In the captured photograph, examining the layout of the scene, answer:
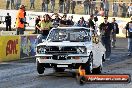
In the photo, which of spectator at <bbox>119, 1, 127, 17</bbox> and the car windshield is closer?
the car windshield

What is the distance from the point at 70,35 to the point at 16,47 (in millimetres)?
5708

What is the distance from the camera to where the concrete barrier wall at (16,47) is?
744 inches

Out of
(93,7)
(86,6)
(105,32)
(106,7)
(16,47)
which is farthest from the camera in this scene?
(86,6)

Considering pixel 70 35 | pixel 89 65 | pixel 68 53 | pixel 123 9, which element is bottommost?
pixel 89 65

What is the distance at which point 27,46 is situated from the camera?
823 inches

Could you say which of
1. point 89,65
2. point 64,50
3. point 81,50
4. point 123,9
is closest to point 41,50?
point 64,50

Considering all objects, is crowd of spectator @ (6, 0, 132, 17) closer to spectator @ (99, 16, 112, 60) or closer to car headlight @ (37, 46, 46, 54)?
spectator @ (99, 16, 112, 60)

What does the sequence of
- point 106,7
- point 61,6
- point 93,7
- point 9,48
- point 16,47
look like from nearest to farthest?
point 9,48 → point 16,47 → point 106,7 → point 93,7 → point 61,6

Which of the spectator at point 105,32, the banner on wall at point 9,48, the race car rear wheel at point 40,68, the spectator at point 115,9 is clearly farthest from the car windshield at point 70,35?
the spectator at point 115,9

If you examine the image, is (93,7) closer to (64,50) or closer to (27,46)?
(27,46)

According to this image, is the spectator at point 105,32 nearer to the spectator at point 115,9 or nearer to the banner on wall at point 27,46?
the banner on wall at point 27,46

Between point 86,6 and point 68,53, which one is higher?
point 86,6

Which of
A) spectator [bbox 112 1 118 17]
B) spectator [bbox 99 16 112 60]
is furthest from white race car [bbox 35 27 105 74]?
spectator [bbox 112 1 118 17]

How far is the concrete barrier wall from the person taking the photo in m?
18.9
